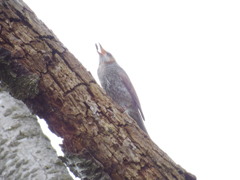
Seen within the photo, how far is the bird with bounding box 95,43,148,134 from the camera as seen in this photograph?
231 inches

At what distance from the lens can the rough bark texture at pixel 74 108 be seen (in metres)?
1.71

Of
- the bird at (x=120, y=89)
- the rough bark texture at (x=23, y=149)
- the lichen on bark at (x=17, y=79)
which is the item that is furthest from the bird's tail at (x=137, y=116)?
the rough bark texture at (x=23, y=149)

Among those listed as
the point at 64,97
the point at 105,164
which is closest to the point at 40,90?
the point at 64,97

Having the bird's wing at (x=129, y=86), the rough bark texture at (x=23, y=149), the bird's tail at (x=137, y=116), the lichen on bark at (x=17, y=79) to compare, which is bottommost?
the rough bark texture at (x=23, y=149)

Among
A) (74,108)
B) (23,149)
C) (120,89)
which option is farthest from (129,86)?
(23,149)

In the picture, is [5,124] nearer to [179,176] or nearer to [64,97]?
[64,97]

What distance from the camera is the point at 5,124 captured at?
1541 millimetres

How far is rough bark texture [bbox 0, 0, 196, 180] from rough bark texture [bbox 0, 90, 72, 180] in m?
0.14

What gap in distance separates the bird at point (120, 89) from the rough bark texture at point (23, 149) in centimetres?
402

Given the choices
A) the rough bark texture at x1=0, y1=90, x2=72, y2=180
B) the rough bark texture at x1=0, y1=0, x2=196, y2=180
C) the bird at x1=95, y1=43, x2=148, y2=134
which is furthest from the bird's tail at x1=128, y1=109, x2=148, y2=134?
the rough bark texture at x1=0, y1=90, x2=72, y2=180

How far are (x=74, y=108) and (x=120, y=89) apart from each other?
4.16m

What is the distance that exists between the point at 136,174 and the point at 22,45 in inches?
36.9

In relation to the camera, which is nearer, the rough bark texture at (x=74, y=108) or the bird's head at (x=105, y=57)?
the rough bark texture at (x=74, y=108)

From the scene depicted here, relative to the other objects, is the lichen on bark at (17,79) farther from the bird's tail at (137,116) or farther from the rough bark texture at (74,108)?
the bird's tail at (137,116)
